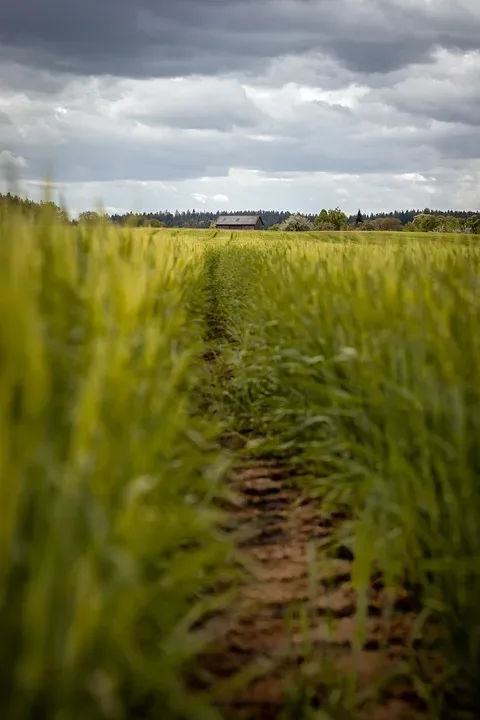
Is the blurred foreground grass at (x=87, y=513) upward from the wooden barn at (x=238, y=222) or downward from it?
downward

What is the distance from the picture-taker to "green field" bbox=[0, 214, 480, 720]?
4.33ft

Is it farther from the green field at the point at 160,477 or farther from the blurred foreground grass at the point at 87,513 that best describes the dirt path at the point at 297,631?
the blurred foreground grass at the point at 87,513

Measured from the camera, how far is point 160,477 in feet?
6.56

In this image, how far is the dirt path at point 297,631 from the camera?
2.09 metres

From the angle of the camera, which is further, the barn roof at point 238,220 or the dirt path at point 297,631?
the barn roof at point 238,220

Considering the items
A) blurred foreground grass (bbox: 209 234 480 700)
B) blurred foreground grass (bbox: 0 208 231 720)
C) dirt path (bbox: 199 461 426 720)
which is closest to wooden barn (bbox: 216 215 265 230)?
blurred foreground grass (bbox: 209 234 480 700)

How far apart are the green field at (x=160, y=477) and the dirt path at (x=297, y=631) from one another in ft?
0.23

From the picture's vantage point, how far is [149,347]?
2.29 meters

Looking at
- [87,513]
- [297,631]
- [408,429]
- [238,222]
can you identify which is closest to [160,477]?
[87,513]

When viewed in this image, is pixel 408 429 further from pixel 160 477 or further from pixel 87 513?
pixel 87 513

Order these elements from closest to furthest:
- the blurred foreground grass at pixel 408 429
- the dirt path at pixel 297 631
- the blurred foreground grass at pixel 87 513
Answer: the blurred foreground grass at pixel 87 513 → the dirt path at pixel 297 631 → the blurred foreground grass at pixel 408 429

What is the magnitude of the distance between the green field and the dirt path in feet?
0.23

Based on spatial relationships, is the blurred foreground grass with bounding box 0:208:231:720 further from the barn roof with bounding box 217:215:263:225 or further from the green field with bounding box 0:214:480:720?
the barn roof with bounding box 217:215:263:225

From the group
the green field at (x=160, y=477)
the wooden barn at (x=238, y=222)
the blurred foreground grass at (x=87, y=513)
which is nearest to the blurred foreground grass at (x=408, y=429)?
the green field at (x=160, y=477)
